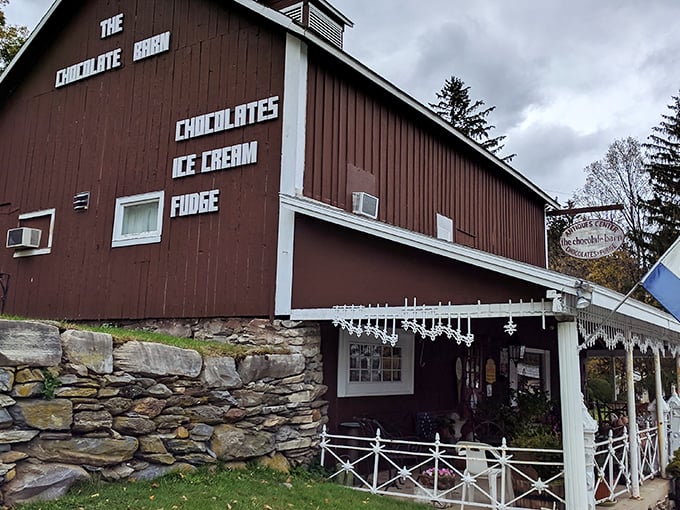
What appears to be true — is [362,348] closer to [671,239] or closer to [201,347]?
[201,347]

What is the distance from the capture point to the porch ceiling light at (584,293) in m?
5.52

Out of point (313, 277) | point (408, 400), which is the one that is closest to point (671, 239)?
point (408, 400)

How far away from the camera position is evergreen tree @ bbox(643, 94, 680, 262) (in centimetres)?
2359

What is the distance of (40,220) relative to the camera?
10672 mm

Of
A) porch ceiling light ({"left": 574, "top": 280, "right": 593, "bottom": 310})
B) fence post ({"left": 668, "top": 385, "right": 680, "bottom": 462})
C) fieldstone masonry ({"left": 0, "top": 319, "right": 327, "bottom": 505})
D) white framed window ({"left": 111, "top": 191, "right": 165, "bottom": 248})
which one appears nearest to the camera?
fieldstone masonry ({"left": 0, "top": 319, "right": 327, "bottom": 505})

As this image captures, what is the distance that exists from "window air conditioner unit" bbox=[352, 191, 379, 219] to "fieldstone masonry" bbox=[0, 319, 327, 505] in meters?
2.02

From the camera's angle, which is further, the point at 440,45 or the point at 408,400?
the point at 440,45

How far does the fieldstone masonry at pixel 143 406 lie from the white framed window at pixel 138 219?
2418 millimetres

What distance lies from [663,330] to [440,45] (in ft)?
48.2

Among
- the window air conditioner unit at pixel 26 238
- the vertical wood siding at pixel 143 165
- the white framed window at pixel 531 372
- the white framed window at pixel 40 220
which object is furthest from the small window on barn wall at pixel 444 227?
the window air conditioner unit at pixel 26 238

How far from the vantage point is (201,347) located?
678cm

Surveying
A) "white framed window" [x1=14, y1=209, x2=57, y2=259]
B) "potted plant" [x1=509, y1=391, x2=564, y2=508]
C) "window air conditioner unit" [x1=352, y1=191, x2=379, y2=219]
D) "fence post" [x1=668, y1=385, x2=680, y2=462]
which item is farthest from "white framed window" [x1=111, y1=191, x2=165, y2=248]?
"fence post" [x1=668, y1=385, x2=680, y2=462]

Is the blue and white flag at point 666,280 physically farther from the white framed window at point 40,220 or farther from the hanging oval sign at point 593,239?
the white framed window at point 40,220

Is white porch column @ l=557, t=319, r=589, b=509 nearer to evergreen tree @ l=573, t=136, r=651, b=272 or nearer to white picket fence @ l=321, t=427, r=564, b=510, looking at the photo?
white picket fence @ l=321, t=427, r=564, b=510
